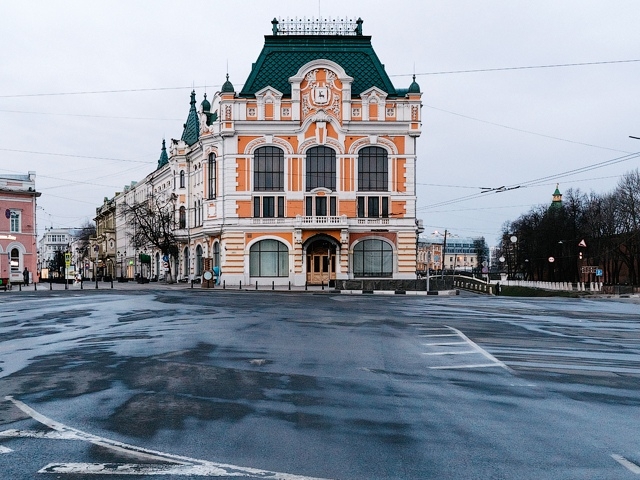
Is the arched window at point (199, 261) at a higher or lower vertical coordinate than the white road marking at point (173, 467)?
higher

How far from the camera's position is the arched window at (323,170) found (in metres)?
61.6

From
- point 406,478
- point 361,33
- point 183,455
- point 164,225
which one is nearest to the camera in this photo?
point 406,478

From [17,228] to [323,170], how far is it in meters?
38.6

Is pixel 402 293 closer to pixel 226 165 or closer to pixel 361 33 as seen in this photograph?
pixel 226 165

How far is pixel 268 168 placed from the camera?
61.6m

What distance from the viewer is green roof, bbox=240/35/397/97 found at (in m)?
62.7

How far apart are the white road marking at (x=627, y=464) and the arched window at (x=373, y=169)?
5498cm

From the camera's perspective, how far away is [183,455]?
7121mm

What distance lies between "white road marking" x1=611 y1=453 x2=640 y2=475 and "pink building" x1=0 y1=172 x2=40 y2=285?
76.4 meters

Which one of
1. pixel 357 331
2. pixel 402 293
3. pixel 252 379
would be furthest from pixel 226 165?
pixel 252 379

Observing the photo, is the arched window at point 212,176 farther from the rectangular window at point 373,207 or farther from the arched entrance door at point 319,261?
the rectangular window at point 373,207

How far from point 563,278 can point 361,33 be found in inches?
A: 2225

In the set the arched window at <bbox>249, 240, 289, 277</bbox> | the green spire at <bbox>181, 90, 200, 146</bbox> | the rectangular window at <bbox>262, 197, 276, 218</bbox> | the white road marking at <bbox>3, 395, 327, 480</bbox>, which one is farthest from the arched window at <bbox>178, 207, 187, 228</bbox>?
the white road marking at <bbox>3, 395, 327, 480</bbox>

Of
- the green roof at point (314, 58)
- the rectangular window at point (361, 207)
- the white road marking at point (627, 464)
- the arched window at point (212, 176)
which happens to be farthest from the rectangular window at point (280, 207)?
the white road marking at point (627, 464)
